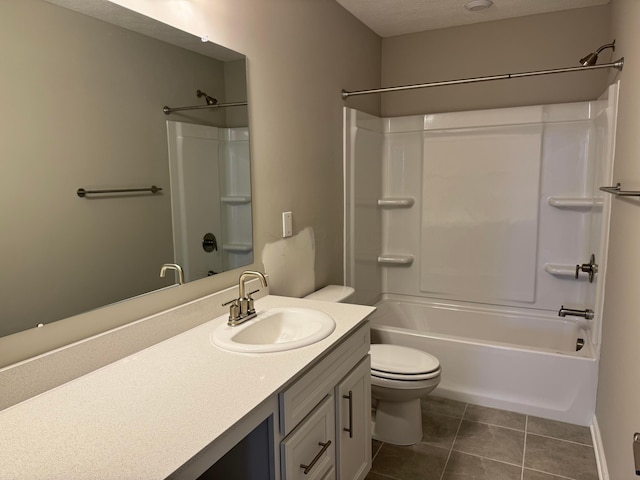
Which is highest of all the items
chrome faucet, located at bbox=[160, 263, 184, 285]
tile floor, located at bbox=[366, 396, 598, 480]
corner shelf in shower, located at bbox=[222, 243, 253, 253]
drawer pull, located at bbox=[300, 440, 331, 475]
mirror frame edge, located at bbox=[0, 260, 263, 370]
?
corner shelf in shower, located at bbox=[222, 243, 253, 253]

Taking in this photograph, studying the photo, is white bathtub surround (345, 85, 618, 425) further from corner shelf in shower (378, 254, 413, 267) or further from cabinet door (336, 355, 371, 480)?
cabinet door (336, 355, 371, 480)

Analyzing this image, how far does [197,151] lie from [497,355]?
1.99 metres

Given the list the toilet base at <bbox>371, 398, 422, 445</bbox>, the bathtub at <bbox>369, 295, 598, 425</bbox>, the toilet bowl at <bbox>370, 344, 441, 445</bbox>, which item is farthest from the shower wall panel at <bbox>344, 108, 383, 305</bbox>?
the toilet base at <bbox>371, 398, 422, 445</bbox>

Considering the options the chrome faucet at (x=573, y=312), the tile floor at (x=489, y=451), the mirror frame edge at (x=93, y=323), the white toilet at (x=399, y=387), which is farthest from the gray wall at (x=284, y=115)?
the chrome faucet at (x=573, y=312)

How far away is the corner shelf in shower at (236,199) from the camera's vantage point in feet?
6.22

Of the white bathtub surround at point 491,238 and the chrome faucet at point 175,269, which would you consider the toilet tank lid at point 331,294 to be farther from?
the chrome faucet at point 175,269

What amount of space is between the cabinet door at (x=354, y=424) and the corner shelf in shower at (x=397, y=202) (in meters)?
1.82

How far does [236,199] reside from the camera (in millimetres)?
1946

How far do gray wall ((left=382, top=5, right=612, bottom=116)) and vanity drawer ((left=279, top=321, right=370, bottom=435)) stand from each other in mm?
2169

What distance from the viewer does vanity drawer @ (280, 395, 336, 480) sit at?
1.32 meters

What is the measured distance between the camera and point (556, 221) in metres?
3.04

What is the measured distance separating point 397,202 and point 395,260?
1.46ft

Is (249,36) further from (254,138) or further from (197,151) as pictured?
(197,151)

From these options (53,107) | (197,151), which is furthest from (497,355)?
(53,107)
